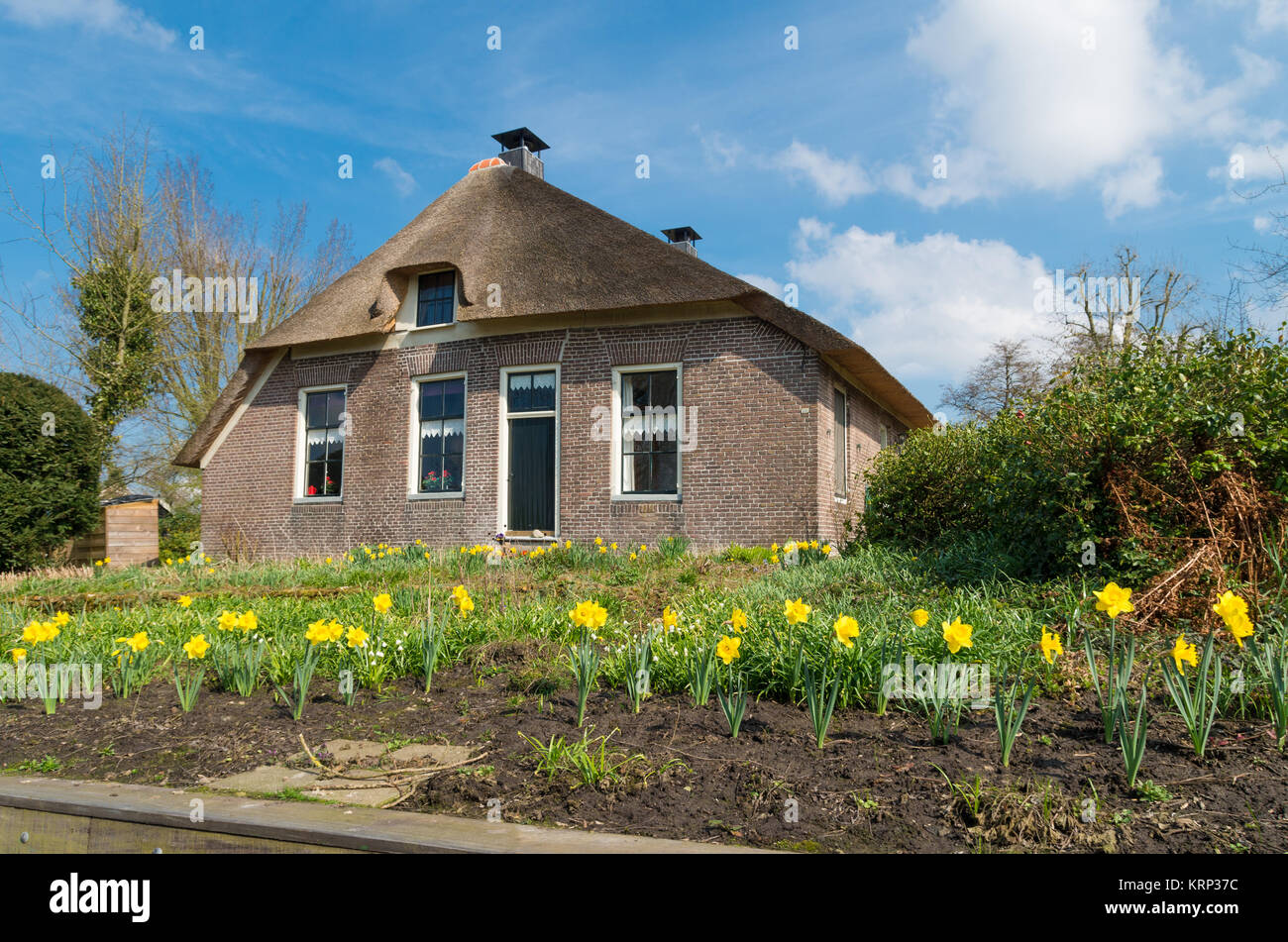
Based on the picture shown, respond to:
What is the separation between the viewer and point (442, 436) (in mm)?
13969

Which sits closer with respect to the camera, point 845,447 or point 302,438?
point 845,447

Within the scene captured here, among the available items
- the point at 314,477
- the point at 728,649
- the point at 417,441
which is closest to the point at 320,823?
the point at 728,649

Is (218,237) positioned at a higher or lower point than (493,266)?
higher

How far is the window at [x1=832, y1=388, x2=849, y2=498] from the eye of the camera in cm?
1290

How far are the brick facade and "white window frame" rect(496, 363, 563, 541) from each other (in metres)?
0.06

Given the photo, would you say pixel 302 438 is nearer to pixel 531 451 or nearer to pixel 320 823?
pixel 531 451

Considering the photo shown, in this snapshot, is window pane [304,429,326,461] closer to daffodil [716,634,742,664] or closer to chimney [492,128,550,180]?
chimney [492,128,550,180]

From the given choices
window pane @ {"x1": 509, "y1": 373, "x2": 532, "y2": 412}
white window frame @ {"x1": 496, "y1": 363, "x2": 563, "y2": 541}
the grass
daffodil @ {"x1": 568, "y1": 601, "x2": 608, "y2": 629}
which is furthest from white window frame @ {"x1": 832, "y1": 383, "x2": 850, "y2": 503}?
daffodil @ {"x1": 568, "y1": 601, "x2": 608, "y2": 629}

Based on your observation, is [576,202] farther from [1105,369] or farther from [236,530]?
[1105,369]

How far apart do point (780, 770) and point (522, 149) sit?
52.5ft

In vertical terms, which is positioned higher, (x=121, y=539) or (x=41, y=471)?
(x=41, y=471)
